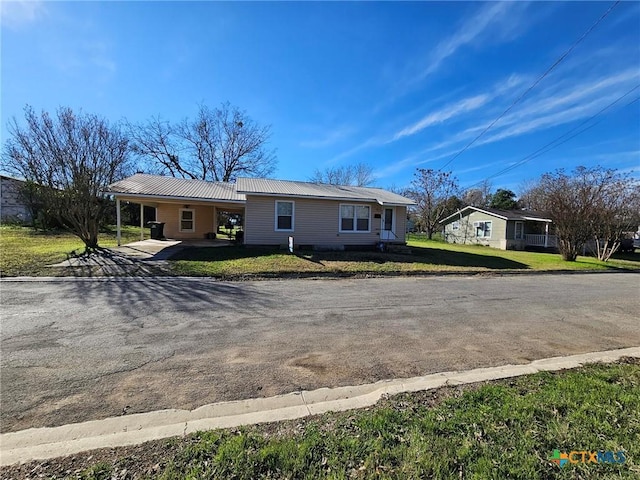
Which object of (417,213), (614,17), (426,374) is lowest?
(426,374)

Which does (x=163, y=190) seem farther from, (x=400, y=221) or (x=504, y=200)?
(x=504, y=200)

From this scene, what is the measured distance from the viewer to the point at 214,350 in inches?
155

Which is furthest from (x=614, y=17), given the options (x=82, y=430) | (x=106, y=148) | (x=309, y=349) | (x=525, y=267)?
(x=106, y=148)

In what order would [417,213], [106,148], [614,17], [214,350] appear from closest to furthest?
[214,350] → [614,17] → [106,148] → [417,213]

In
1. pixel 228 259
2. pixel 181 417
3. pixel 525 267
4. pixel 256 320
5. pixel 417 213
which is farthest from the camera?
pixel 417 213

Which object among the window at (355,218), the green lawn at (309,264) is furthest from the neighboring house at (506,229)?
the window at (355,218)

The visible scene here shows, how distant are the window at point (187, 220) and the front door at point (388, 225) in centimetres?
1125

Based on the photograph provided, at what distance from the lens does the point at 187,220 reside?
715 inches

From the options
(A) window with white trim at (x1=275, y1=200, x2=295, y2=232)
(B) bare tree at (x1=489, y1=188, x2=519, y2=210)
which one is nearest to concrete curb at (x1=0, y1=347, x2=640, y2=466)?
(A) window with white trim at (x1=275, y1=200, x2=295, y2=232)

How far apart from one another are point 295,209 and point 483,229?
20.4 meters

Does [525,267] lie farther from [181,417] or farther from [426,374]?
[181,417]

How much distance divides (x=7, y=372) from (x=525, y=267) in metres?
16.3

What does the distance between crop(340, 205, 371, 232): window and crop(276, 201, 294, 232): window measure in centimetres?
267

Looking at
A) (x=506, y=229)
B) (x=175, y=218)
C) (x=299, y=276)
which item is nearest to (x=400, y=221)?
(x=299, y=276)
